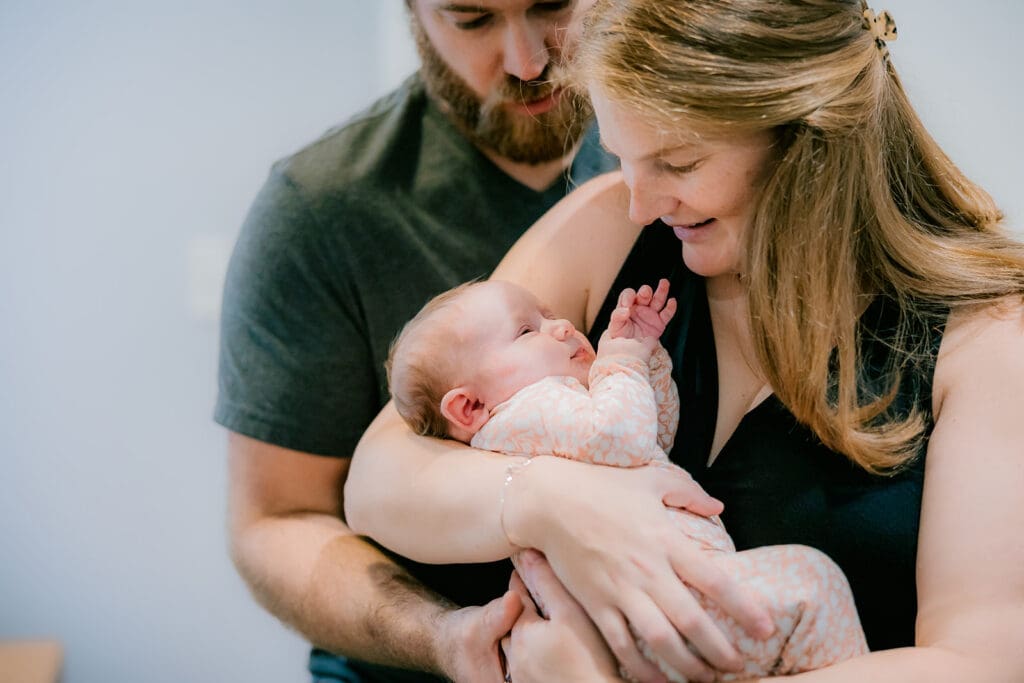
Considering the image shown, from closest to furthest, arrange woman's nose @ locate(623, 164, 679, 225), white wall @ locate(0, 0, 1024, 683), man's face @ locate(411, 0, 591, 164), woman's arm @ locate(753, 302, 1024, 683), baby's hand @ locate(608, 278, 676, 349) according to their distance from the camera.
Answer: woman's arm @ locate(753, 302, 1024, 683)
woman's nose @ locate(623, 164, 679, 225)
baby's hand @ locate(608, 278, 676, 349)
man's face @ locate(411, 0, 591, 164)
white wall @ locate(0, 0, 1024, 683)

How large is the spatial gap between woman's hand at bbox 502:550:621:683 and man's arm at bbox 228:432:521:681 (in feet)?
0.29

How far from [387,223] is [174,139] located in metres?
0.83

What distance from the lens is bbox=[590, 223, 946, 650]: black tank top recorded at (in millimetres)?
1322

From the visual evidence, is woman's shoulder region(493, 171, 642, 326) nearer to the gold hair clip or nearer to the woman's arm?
the gold hair clip

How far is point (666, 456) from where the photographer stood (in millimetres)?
1451

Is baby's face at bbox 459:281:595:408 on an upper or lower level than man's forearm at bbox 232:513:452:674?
upper

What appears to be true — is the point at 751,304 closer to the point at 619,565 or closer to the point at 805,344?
the point at 805,344

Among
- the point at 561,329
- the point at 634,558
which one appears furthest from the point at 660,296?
the point at 634,558

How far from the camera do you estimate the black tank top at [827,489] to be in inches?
52.1

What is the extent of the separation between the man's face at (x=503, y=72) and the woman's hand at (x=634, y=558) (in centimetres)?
70

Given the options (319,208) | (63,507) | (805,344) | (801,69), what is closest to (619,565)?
(805,344)

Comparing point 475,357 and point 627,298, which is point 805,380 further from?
point 475,357

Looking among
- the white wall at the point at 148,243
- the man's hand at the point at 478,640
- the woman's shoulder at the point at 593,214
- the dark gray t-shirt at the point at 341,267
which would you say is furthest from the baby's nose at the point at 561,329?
the white wall at the point at 148,243

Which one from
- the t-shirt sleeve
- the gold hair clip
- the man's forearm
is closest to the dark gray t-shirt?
the t-shirt sleeve
